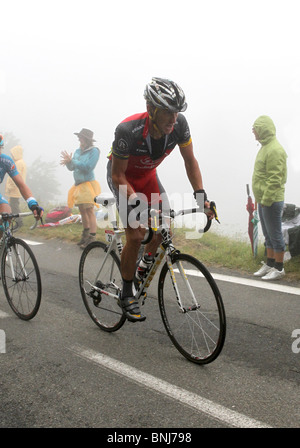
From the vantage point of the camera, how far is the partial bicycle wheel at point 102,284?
405 cm

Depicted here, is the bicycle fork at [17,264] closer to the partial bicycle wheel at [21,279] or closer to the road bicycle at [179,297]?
the partial bicycle wheel at [21,279]

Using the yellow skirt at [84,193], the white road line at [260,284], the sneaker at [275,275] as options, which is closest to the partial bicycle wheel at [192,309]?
the white road line at [260,284]

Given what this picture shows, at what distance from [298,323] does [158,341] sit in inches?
58.5

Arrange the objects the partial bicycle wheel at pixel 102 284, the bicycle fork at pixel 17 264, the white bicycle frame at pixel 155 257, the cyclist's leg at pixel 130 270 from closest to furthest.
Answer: the white bicycle frame at pixel 155 257 < the cyclist's leg at pixel 130 270 < the partial bicycle wheel at pixel 102 284 < the bicycle fork at pixel 17 264

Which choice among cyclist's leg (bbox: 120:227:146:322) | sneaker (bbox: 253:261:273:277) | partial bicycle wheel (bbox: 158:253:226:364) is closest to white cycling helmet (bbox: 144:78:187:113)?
cyclist's leg (bbox: 120:227:146:322)

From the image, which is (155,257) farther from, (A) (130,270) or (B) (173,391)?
(B) (173,391)

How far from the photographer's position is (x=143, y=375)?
3205 millimetres

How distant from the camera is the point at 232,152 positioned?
171 metres

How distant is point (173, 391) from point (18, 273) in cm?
240

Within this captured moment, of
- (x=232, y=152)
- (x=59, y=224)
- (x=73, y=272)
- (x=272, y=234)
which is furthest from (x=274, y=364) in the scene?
(x=232, y=152)

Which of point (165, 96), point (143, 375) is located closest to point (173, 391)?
point (143, 375)

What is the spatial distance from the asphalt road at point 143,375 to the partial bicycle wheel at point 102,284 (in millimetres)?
135

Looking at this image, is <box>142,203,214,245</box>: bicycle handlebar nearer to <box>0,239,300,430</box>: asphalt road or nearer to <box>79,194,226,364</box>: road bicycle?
<box>79,194,226,364</box>: road bicycle

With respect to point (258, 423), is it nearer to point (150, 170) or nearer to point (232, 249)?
point (150, 170)
